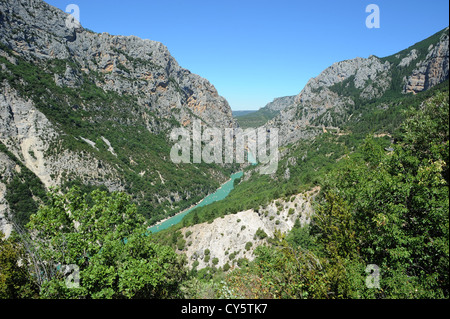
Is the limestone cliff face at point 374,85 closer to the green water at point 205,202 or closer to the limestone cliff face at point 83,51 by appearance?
the green water at point 205,202

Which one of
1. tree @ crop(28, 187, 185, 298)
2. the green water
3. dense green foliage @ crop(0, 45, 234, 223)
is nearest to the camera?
tree @ crop(28, 187, 185, 298)

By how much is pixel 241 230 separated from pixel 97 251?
31999mm

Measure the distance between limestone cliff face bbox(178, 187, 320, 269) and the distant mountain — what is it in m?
64.3

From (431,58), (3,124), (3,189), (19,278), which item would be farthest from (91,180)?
(431,58)

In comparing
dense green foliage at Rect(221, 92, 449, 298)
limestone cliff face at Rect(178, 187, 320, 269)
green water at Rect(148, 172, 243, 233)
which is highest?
dense green foliage at Rect(221, 92, 449, 298)

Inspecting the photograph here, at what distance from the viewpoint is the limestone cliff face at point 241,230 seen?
120ft

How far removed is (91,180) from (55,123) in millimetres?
33291

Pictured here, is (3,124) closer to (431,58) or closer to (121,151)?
(121,151)

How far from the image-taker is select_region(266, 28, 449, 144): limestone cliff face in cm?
13196

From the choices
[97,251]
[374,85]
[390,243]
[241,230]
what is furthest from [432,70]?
[97,251]

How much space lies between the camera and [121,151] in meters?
126

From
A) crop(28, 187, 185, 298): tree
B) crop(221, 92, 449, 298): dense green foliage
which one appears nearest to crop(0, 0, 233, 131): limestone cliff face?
crop(28, 187, 185, 298): tree

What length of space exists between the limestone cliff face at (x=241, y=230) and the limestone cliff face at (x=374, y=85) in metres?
115

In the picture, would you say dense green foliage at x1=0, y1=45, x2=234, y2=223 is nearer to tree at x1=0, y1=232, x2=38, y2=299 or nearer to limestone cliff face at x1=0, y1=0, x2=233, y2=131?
limestone cliff face at x1=0, y1=0, x2=233, y2=131
